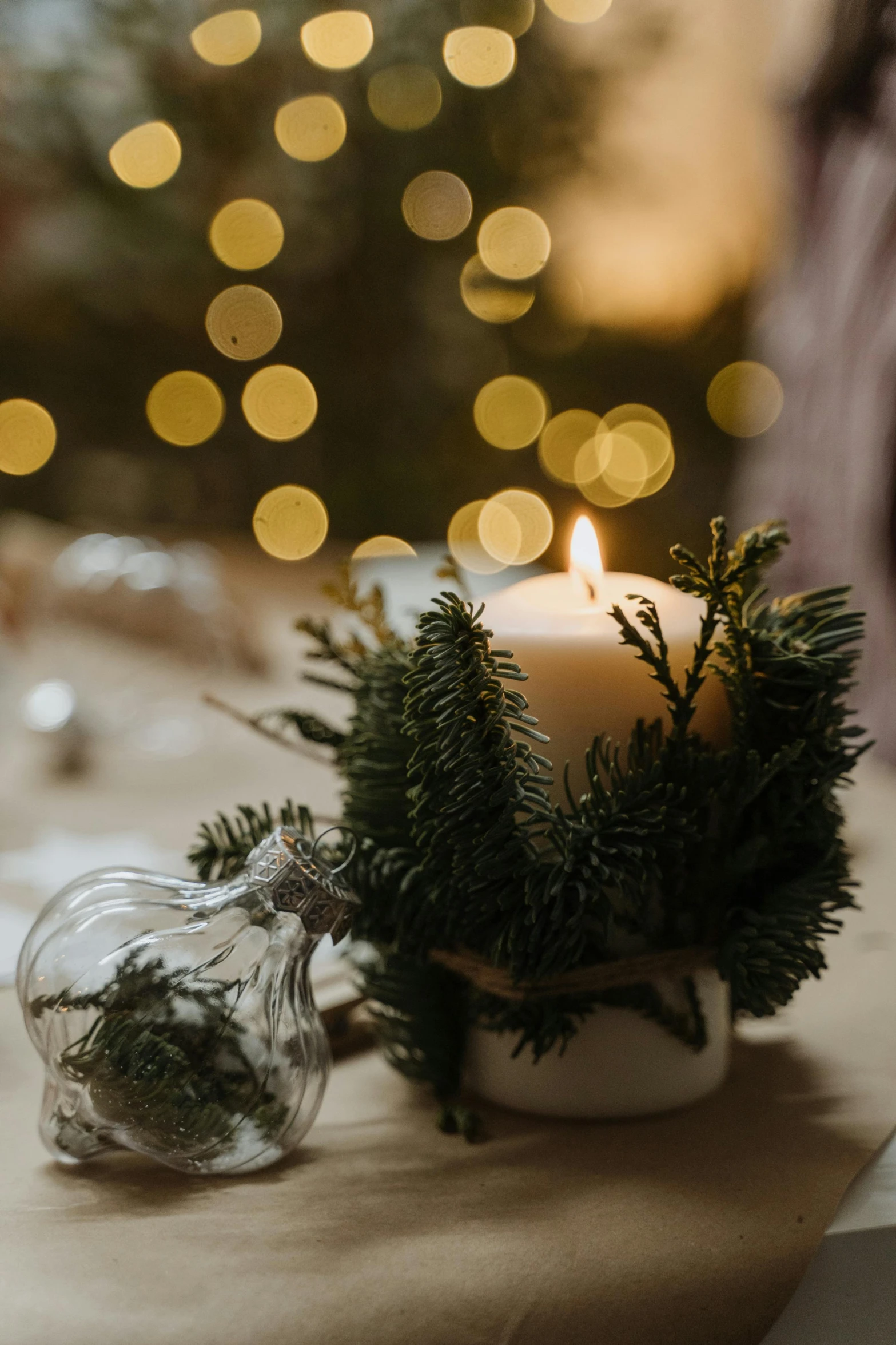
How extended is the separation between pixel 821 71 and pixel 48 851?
20.8 inches

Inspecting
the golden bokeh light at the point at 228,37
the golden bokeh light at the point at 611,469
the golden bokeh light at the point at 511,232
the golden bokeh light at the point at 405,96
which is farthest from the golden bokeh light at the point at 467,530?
the golden bokeh light at the point at 228,37

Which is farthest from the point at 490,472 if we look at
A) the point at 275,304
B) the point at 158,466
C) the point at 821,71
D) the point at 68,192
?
the point at 821,71

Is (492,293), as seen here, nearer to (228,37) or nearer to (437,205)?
(437,205)

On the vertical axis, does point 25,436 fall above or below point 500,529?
above

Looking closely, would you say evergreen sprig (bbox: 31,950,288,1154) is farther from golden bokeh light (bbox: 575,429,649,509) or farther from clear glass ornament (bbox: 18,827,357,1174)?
golden bokeh light (bbox: 575,429,649,509)

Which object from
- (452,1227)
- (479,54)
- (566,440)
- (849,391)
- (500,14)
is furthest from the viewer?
(566,440)

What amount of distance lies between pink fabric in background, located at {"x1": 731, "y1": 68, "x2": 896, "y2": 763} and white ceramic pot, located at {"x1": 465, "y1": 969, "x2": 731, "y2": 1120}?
294 mm

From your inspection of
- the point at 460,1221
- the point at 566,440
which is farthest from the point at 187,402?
the point at 460,1221

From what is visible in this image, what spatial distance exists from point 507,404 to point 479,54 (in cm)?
33

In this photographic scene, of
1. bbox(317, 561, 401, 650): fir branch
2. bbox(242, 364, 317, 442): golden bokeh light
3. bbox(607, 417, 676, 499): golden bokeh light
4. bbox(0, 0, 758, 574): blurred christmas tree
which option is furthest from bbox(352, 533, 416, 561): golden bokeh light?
bbox(317, 561, 401, 650): fir branch

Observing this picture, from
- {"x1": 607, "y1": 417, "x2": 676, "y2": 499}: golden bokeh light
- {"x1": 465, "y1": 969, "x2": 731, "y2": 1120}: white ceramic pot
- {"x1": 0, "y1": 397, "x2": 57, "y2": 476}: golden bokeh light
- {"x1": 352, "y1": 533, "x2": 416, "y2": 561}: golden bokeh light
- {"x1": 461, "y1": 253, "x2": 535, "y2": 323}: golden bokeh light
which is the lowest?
{"x1": 465, "y1": 969, "x2": 731, "y2": 1120}: white ceramic pot

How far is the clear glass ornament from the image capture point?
0.25 meters

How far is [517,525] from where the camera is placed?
1277 millimetres

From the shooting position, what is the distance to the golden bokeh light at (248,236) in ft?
3.89
